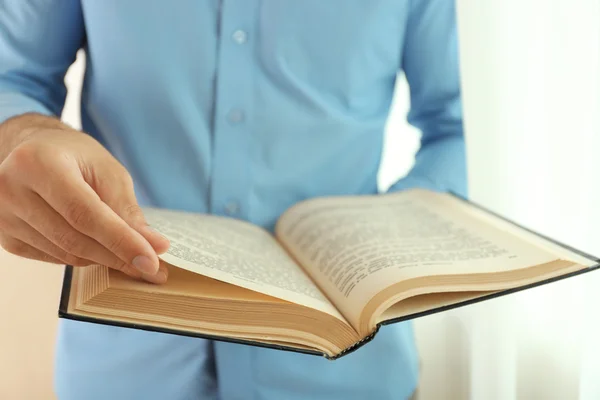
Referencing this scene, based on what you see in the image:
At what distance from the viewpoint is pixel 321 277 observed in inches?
18.1

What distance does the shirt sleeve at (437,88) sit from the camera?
2.05 feet

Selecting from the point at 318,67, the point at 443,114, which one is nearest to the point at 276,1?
the point at 318,67

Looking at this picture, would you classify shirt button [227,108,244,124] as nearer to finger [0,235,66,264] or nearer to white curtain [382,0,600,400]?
finger [0,235,66,264]

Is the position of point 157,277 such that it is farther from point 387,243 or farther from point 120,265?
point 387,243

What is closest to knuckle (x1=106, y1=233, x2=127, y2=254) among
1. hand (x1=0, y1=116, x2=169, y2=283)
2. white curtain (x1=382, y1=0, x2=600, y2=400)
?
hand (x1=0, y1=116, x2=169, y2=283)

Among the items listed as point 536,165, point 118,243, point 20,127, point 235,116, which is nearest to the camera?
point 118,243

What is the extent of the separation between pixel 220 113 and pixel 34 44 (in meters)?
0.19

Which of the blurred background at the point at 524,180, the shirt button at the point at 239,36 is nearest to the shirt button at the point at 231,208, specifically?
the shirt button at the point at 239,36

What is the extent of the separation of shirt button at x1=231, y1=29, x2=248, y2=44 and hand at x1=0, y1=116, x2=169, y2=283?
213 millimetres

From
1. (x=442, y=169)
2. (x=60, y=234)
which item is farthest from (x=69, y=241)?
(x=442, y=169)

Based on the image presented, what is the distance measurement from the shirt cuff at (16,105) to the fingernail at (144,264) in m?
0.24

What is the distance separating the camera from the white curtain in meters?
0.70

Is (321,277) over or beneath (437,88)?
beneath

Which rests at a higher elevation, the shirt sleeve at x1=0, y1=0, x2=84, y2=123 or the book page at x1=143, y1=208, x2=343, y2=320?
the shirt sleeve at x1=0, y1=0, x2=84, y2=123
